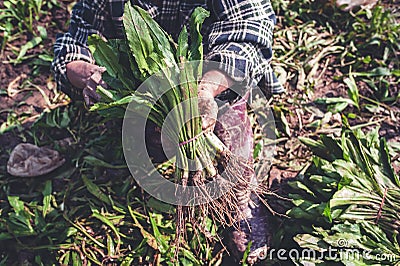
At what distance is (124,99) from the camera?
1393mm

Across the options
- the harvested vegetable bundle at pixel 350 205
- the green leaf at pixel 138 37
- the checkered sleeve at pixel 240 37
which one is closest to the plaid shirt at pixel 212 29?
the checkered sleeve at pixel 240 37

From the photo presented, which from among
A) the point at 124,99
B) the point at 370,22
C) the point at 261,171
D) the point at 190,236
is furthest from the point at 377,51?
the point at 124,99

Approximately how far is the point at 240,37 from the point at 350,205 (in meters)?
0.70

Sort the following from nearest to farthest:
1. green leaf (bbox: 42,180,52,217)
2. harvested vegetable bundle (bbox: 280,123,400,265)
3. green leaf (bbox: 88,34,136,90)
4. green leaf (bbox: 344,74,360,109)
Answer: green leaf (bbox: 88,34,136,90)
harvested vegetable bundle (bbox: 280,123,400,265)
green leaf (bbox: 42,180,52,217)
green leaf (bbox: 344,74,360,109)

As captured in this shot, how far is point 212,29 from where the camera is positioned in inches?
69.3

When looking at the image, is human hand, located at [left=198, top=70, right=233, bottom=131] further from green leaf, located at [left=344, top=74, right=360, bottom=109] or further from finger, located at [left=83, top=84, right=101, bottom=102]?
green leaf, located at [left=344, top=74, right=360, bottom=109]

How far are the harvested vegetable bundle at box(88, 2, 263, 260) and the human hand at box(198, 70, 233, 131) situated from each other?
32 millimetres

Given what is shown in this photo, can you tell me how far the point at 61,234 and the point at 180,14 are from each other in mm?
936

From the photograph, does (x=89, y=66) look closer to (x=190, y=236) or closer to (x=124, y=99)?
(x=124, y=99)

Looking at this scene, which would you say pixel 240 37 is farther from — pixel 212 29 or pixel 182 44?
pixel 182 44

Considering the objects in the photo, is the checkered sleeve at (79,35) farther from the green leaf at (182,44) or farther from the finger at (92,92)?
the green leaf at (182,44)

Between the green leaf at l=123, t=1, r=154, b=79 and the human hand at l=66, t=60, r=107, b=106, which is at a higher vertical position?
the green leaf at l=123, t=1, r=154, b=79

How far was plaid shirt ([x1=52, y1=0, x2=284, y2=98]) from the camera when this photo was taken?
1.68m

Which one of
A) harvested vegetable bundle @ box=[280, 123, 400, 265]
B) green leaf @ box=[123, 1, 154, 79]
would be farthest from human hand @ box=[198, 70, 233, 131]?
harvested vegetable bundle @ box=[280, 123, 400, 265]
